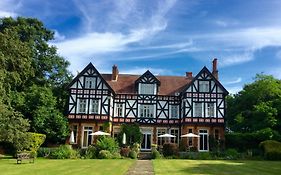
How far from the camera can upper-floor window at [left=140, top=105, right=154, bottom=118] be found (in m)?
41.2

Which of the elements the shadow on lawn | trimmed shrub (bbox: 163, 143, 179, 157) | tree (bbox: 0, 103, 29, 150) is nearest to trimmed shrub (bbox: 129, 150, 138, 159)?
trimmed shrub (bbox: 163, 143, 179, 157)

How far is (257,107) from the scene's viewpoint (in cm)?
4169

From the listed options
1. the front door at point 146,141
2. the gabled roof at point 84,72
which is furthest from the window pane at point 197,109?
the gabled roof at point 84,72

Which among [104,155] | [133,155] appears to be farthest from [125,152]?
[104,155]

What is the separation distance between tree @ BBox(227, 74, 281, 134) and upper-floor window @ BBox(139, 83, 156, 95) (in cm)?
1206

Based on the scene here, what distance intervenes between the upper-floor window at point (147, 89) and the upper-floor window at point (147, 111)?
1.63 m

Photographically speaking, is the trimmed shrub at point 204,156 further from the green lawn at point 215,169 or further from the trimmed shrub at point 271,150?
the green lawn at point 215,169

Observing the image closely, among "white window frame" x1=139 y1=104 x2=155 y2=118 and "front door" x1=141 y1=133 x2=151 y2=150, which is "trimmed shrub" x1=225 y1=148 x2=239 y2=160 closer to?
"front door" x1=141 y1=133 x2=151 y2=150

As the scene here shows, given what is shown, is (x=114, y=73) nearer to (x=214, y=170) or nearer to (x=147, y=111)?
(x=147, y=111)

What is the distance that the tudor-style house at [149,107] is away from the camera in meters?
39.2

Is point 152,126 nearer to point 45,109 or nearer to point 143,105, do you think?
point 143,105

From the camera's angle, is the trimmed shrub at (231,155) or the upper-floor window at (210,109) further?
the upper-floor window at (210,109)

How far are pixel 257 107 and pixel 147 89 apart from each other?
41.9 feet

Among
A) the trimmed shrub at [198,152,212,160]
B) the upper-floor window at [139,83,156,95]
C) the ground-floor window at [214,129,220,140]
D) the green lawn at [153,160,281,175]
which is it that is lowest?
the trimmed shrub at [198,152,212,160]
